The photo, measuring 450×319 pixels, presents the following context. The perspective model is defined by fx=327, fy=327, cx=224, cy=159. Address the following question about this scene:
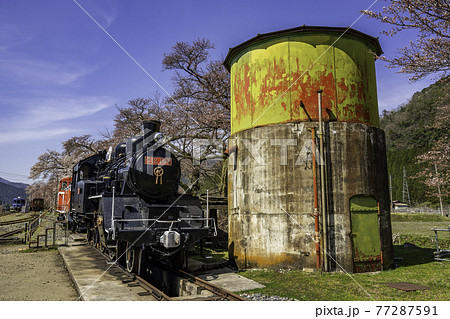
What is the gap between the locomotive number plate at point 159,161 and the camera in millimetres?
9250

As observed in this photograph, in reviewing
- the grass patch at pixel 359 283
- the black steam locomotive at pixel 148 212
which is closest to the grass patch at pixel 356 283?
the grass patch at pixel 359 283

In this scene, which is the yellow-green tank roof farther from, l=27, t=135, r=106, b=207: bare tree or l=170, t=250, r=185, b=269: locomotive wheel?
l=27, t=135, r=106, b=207: bare tree

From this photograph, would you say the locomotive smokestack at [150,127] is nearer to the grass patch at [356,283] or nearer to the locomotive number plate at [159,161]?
the locomotive number plate at [159,161]

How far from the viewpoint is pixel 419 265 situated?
31.1 feet

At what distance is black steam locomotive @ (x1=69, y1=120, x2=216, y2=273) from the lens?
7.91m

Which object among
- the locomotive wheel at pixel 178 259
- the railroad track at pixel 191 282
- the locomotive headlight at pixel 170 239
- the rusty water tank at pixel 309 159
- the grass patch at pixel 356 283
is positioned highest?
the rusty water tank at pixel 309 159

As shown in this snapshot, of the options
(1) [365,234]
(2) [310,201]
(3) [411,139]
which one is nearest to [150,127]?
(2) [310,201]

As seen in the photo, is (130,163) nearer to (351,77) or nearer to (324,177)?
(324,177)

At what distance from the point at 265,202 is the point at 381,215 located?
3.22m

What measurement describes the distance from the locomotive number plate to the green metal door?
517cm

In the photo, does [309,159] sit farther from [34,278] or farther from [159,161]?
[34,278]

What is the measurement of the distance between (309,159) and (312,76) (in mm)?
2304

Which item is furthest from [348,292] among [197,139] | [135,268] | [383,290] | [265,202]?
[197,139]

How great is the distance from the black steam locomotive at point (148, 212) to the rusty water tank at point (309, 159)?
1644 millimetres
